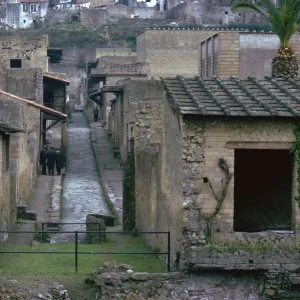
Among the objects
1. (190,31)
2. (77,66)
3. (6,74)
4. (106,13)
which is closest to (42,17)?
(106,13)

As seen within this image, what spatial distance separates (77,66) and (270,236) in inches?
2484

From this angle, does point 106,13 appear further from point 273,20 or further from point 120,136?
point 273,20

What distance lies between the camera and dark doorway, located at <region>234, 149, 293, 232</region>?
733 inches

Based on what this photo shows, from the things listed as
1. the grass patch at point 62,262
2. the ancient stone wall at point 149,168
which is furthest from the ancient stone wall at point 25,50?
the grass patch at point 62,262

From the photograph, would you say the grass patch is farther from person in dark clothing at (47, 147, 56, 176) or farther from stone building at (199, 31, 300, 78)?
person in dark clothing at (47, 147, 56, 176)

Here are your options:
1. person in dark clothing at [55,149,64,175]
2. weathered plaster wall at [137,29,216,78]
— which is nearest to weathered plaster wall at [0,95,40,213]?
person in dark clothing at [55,149,64,175]

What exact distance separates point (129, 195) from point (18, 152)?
447 cm

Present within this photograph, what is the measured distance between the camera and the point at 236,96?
16734 mm

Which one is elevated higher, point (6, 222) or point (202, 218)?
point (202, 218)

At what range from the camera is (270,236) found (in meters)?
16.0

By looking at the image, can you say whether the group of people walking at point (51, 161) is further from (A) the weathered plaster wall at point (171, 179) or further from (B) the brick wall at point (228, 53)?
(A) the weathered plaster wall at point (171, 179)

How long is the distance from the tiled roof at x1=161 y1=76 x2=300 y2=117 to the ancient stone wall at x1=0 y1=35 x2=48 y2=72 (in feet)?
100

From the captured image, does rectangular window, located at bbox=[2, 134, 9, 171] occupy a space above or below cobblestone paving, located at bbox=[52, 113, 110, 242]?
above

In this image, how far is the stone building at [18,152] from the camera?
71.7 feet
